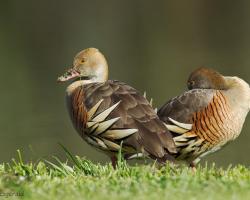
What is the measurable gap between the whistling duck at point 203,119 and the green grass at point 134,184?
7.55 ft

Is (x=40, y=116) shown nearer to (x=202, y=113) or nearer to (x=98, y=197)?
(x=202, y=113)

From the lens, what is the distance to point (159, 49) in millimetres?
33625

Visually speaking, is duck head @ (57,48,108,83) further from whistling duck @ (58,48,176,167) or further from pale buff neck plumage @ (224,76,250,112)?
pale buff neck plumage @ (224,76,250,112)

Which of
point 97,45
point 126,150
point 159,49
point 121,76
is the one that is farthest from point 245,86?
point 159,49

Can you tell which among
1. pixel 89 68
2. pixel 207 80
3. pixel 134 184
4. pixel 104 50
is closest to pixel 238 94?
pixel 207 80

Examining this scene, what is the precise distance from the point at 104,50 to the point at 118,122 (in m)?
22.1

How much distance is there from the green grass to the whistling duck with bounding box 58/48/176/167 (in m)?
1.07

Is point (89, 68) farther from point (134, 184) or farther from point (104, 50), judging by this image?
point (104, 50)

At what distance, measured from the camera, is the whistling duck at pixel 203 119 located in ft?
32.1

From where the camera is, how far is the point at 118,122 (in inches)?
344

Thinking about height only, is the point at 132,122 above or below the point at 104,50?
above

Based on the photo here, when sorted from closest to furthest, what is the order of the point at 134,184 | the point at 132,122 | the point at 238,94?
the point at 134,184, the point at 132,122, the point at 238,94

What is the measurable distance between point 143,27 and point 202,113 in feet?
A: 96.3

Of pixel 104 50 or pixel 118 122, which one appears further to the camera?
pixel 104 50
